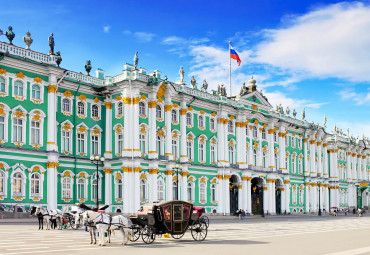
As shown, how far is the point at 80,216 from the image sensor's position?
2288cm

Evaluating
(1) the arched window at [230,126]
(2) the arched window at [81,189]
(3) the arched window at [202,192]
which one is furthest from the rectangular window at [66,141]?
(1) the arched window at [230,126]

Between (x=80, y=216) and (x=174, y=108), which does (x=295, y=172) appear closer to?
(x=174, y=108)

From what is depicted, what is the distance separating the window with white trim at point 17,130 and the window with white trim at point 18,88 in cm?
227

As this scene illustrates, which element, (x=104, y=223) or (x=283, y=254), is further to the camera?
(x=104, y=223)

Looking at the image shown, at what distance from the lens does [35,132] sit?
45.0 meters

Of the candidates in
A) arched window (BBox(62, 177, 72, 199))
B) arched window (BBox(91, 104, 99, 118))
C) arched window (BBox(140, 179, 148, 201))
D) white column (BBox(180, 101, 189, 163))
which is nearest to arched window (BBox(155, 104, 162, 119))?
white column (BBox(180, 101, 189, 163))

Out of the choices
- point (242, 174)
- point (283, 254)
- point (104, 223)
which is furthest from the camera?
point (242, 174)

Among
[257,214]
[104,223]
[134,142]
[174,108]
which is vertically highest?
[174,108]

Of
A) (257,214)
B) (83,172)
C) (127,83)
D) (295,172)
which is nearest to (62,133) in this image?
(83,172)

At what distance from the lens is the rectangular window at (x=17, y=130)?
4350cm

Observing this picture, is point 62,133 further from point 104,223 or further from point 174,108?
point 104,223

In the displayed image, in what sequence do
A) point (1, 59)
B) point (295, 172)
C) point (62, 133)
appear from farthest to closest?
point (295, 172) → point (62, 133) → point (1, 59)

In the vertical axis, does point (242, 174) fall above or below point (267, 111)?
below

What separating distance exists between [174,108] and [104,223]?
35.0 m
